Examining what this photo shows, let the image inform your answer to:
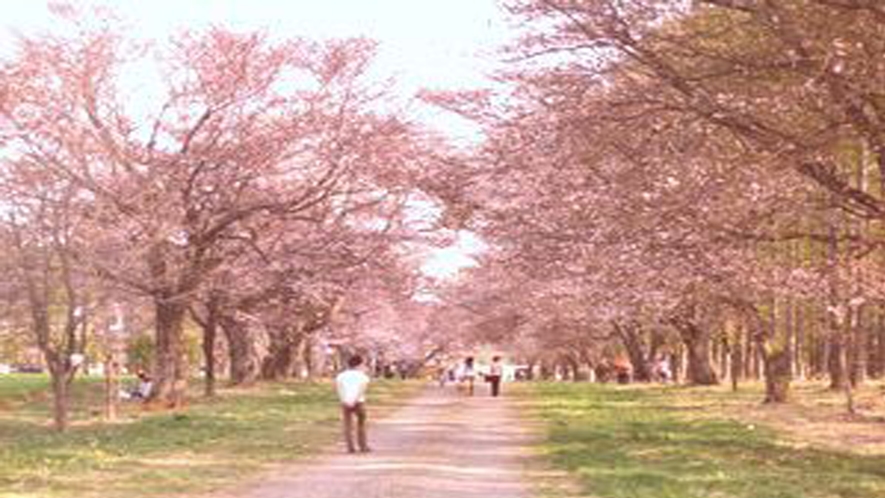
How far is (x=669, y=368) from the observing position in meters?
77.9

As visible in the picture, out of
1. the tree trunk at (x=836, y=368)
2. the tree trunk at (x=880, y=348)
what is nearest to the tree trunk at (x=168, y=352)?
the tree trunk at (x=836, y=368)

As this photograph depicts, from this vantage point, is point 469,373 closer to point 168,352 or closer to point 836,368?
point 836,368

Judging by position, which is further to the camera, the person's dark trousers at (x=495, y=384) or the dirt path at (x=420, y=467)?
the person's dark trousers at (x=495, y=384)

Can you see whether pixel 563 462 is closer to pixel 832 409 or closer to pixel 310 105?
pixel 832 409

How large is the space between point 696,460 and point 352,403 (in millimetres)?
5240

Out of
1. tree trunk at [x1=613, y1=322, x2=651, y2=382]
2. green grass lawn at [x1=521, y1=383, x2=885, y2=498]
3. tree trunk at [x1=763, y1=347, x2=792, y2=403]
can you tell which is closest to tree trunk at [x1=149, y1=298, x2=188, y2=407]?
green grass lawn at [x1=521, y1=383, x2=885, y2=498]

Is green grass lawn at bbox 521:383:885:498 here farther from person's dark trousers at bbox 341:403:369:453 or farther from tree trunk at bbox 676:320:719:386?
tree trunk at bbox 676:320:719:386

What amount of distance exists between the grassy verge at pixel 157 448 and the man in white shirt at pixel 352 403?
76 cm

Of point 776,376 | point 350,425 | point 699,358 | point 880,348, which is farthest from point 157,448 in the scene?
point 880,348

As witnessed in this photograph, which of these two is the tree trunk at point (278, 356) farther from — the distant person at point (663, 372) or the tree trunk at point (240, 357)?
the distant person at point (663, 372)

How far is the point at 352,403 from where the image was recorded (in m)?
20.1

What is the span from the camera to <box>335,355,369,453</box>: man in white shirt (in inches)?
786

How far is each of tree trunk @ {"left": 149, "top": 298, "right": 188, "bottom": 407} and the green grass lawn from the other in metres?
11.0

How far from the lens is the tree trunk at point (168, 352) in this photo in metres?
35.0
